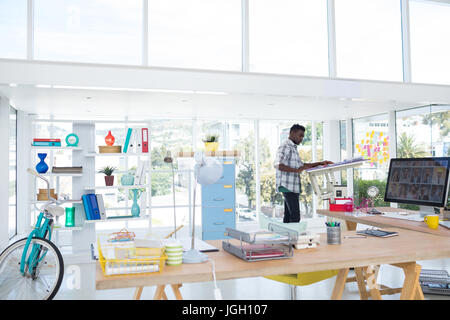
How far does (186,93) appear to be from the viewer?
5.88m

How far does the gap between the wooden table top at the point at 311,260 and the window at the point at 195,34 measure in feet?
13.8

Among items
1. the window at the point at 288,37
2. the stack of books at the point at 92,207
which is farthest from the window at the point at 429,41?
the stack of books at the point at 92,207

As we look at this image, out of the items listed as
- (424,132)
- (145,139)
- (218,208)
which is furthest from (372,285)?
(424,132)

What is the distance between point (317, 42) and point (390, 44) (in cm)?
146

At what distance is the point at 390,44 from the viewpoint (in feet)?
23.9

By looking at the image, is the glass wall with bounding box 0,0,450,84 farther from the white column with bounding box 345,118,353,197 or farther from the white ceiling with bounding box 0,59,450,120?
the white column with bounding box 345,118,353,197

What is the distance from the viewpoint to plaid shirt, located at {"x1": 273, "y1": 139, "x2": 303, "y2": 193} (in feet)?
15.8

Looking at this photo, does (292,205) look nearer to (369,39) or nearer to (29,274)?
(29,274)

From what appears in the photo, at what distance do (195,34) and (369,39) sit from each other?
3192 millimetres

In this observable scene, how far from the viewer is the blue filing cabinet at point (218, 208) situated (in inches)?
262

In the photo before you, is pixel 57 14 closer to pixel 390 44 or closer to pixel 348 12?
pixel 348 12
